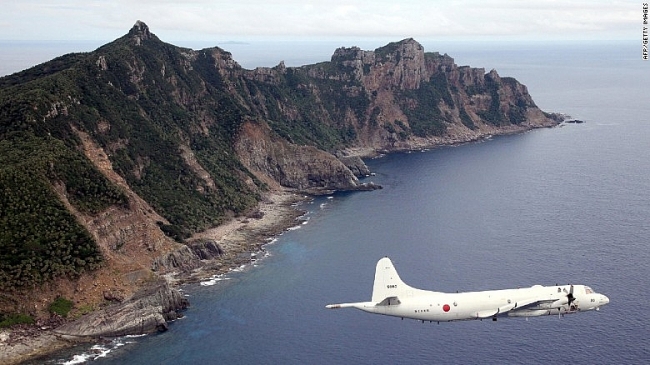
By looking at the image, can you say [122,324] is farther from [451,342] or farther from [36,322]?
[451,342]

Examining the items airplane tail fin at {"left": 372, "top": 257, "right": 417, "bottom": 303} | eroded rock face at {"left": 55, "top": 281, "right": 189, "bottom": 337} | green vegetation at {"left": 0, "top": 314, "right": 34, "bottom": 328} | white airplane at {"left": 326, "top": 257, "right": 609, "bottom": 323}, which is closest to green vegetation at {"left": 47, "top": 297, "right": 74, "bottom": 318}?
eroded rock face at {"left": 55, "top": 281, "right": 189, "bottom": 337}

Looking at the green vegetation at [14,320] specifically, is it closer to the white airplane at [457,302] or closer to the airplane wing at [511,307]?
the white airplane at [457,302]

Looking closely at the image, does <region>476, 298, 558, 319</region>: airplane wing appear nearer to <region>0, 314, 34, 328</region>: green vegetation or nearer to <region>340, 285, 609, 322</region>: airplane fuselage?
<region>340, 285, 609, 322</region>: airplane fuselage

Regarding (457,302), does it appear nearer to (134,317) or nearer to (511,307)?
(511,307)

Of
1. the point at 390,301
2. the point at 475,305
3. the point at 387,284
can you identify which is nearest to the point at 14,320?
the point at 387,284

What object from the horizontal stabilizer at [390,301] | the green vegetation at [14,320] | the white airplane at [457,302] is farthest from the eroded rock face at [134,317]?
the white airplane at [457,302]

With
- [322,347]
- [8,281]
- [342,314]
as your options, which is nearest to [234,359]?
[322,347]
